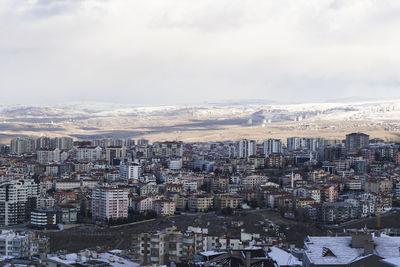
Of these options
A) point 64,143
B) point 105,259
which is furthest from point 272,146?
point 105,259

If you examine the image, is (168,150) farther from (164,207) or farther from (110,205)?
(110,205)

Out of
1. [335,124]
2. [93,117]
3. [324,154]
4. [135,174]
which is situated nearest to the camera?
[135,174]

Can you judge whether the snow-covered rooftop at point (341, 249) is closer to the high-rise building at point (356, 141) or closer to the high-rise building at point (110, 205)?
the high-rise building at point (110, 205)

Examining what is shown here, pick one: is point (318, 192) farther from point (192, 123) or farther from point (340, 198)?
point (192, 123)

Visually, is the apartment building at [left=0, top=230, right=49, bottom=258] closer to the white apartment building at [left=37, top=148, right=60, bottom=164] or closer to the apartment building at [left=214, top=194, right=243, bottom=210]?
the apartment building at [left=214, top=194, right=243, bottom=210]

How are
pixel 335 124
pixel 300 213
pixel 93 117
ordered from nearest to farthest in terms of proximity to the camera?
pixel 300 213 → pixel 335 124 → pixel 93 117

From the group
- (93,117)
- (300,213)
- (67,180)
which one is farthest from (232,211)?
(93,117)

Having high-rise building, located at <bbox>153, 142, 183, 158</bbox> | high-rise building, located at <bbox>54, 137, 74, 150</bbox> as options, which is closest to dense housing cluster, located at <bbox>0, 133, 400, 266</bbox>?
high-rise building, located at <bbox>153, 142, 183, 158</bbox>
